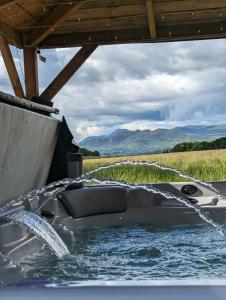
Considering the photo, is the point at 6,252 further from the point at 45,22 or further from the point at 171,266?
the point at 45,22

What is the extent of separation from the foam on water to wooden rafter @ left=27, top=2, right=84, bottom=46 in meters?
2.36

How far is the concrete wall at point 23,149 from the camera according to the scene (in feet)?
7.16

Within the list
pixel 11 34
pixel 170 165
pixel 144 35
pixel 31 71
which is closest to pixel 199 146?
pixel 170 165

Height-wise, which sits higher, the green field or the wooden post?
the wooden post

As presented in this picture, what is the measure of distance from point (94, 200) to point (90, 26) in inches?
86.3

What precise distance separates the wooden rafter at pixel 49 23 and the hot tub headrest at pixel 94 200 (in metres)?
1.70

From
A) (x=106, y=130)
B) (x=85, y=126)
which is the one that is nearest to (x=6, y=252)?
(x=85, y=126)

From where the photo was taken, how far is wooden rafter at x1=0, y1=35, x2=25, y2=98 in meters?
4.45

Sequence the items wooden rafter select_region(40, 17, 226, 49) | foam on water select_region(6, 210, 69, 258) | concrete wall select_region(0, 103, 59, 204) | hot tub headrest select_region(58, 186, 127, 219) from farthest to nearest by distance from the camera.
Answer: wooden rafter select_region(40, 17, 226, 49)
hot tub headrest select_region(58, 186, 127, 219)
concrete wall select_region(0, 103, 59, 204)
foam on water select_region(6, 210, 69, 258)

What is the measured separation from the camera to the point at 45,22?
4.47 m

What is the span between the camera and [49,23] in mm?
4414

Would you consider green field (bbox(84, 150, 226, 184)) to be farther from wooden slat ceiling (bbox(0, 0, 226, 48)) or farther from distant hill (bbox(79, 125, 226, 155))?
wooden slat ceiling (bbox(0, 0, 226, 48))

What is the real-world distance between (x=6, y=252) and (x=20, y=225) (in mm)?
173

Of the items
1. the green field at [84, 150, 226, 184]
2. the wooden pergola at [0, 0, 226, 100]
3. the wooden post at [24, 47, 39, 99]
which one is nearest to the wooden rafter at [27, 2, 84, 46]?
the wooden pergola at [0, 0, 226, 100]
